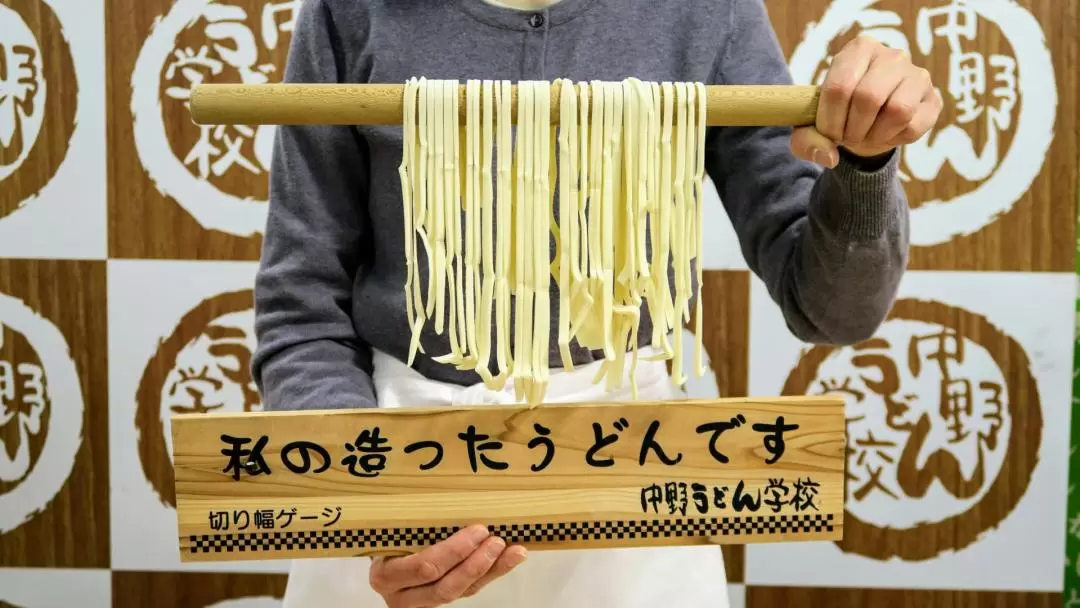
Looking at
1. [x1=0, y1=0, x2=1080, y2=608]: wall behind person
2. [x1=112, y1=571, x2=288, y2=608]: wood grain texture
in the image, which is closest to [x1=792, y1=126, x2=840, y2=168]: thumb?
[x1=0, y1=0, x2=1080, y2=608]: wall behind person

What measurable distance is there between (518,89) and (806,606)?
1447 mm

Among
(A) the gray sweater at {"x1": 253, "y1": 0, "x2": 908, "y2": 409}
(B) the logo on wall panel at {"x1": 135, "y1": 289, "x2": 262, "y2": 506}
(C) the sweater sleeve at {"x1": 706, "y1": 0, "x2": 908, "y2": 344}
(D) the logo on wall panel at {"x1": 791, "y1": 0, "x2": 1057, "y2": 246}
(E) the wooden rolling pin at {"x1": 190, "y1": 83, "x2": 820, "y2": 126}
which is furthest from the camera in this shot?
(B) the logo on wall panel at {"x1": 135, "y1": 289, "x2": 262, "y2": 506}

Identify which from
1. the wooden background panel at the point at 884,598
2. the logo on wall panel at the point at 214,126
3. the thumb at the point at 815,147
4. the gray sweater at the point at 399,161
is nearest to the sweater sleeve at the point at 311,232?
the gray sweater at the point at 399,161

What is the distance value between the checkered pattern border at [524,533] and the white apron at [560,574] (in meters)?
0.22

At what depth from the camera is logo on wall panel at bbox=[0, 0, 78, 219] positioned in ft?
6.04

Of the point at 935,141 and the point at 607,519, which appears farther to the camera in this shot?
the point at 935,141

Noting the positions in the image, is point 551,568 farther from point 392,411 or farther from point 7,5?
point 7,5

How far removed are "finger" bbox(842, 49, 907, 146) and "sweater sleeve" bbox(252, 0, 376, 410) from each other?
0.60 m

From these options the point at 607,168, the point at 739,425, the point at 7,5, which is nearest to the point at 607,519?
the point at 739,425

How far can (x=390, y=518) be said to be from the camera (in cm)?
88

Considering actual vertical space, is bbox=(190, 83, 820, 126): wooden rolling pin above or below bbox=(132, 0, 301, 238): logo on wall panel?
below

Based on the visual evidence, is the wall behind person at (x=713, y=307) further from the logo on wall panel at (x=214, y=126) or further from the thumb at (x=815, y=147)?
the thumb at (x=815, y=147)

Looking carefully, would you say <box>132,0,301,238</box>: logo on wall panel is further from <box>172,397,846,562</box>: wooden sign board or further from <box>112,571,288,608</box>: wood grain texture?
<box>172,397,846,562</box>: wooden sign board

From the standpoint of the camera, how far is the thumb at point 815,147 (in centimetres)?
84
